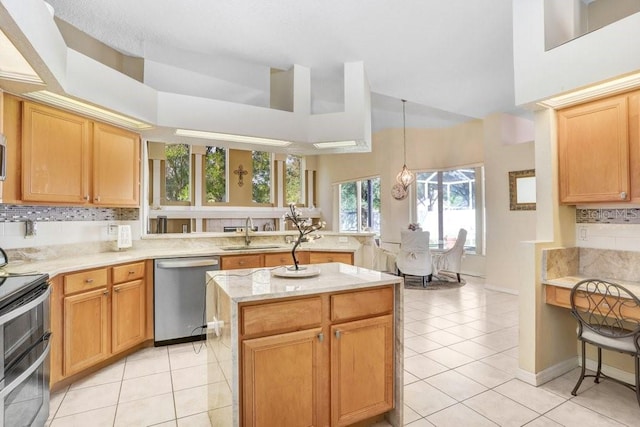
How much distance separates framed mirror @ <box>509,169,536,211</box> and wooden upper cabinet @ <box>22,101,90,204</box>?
18.4 feet

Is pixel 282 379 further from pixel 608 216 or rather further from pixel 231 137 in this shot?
pixel 608 216

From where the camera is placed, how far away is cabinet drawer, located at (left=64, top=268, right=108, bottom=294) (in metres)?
2.53

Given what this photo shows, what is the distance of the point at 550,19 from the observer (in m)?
2.62

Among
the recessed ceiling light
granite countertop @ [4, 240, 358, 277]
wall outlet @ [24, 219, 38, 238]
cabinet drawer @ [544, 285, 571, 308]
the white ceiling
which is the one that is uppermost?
the white ceiling

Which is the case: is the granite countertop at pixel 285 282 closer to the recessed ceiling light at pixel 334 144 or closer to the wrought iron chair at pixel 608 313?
the wrought iron chair at pixel 608 313

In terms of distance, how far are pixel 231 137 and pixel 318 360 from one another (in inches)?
104

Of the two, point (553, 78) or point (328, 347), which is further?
point (553, 78)

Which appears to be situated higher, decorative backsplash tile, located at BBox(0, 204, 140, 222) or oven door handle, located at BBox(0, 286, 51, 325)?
decorative backsplash tile, located at BBox(0, 204, 140, 222)

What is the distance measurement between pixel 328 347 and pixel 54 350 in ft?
6.74

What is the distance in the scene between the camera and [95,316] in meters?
2.74

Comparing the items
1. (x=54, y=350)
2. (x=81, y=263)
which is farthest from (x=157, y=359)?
(x=81, y=263)

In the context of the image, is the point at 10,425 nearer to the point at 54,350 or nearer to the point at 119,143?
the point at 54,350

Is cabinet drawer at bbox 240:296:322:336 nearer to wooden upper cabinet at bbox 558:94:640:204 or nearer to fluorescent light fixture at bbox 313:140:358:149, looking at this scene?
wooden upper cabinet at bbox 558:94:640:204

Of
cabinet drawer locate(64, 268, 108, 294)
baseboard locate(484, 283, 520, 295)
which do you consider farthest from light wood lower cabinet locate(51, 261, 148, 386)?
baseboard locate(484, 283, 520, 295)
